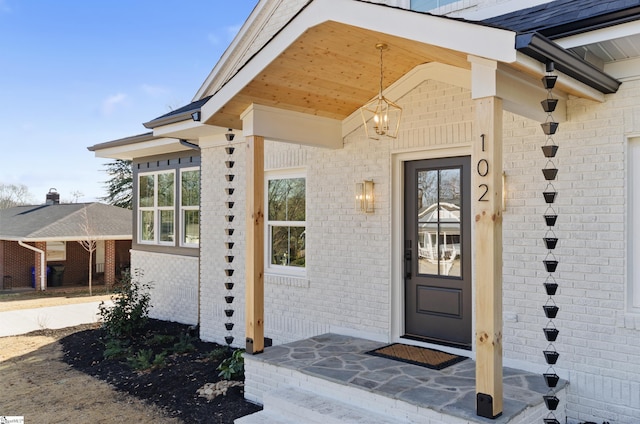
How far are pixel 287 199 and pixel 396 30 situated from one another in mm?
3875

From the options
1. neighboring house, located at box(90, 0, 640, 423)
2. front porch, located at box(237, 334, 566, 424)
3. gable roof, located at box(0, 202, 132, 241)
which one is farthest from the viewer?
gable roof, located at box(0, 202, 132, 241)

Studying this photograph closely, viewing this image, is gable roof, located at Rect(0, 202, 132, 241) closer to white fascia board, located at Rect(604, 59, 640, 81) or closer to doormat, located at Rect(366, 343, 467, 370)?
doormat, located at Rect(366, 343, 467, 370)

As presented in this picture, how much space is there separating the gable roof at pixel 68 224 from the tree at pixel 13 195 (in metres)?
18.2

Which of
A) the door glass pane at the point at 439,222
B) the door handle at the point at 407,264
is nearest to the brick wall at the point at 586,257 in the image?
the door glass pane at the point at 439,222

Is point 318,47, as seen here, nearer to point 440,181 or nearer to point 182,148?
point 440,181

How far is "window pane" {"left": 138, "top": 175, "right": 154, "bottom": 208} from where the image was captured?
1086 cm

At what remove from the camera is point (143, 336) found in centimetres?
870

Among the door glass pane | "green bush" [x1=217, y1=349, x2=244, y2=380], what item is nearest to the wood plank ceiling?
the door glass pane

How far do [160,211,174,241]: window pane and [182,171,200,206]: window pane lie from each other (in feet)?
2.46

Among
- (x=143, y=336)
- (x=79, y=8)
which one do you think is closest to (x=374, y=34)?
(x=143, y=336)

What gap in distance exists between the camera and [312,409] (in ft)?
14.4

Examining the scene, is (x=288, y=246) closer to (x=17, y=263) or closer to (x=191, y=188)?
(x=191, y=188)

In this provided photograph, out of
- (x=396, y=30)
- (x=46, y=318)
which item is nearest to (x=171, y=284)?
(x=46, y=318)

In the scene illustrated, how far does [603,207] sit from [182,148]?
770 centimetres
